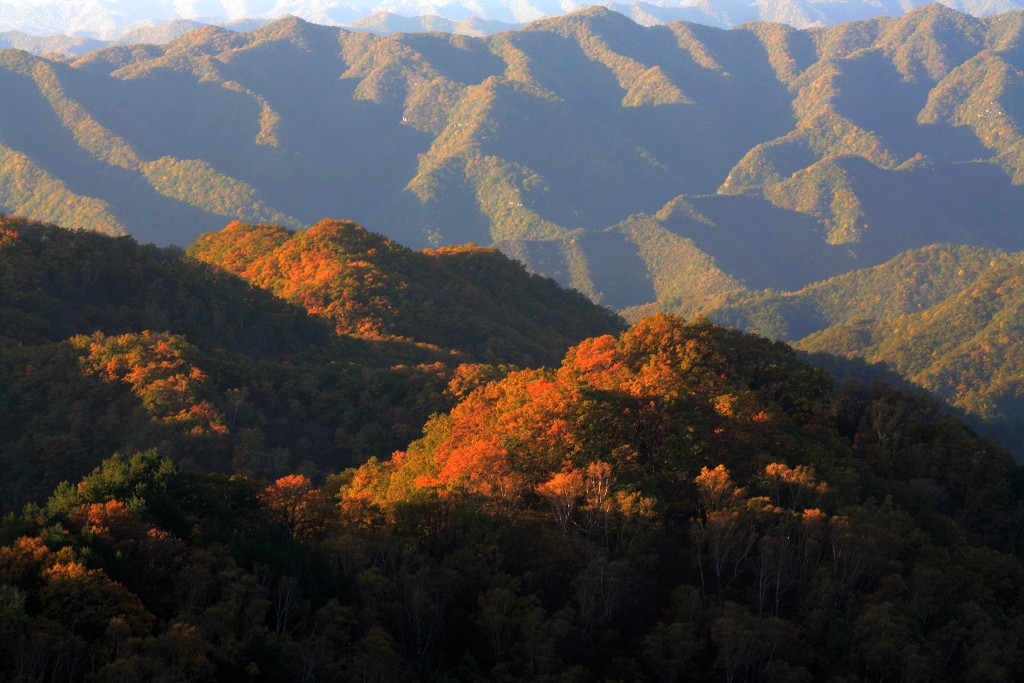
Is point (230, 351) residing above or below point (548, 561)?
above

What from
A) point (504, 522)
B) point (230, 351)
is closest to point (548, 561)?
point (504, 522)

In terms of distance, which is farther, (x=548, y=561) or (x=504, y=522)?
(x=504, y=522)

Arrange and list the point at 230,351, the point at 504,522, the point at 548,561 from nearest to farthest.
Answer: the point at 548,561 < the point at 504,522 < the point at 230,351

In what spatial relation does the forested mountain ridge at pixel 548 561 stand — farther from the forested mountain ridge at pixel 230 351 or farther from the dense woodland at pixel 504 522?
the forested mountain ridge at pixel 230 351

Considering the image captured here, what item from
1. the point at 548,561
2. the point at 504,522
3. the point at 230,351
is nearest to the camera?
the point at 548,561

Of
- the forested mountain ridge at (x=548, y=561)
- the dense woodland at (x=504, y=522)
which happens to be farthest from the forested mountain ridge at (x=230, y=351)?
the forested mountain ridge at (x=548, y=561)

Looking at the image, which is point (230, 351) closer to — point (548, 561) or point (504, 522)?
point (504, 522)

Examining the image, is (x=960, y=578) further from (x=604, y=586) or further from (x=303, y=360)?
(x=303, y=360)

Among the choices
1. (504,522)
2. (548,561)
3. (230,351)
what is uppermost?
(230,351)

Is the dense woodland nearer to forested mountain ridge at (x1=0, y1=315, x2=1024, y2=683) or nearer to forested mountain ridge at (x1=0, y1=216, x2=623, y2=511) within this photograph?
forested mountain ridge at (x1=0, y1=315, x2=1024, y2=683)
